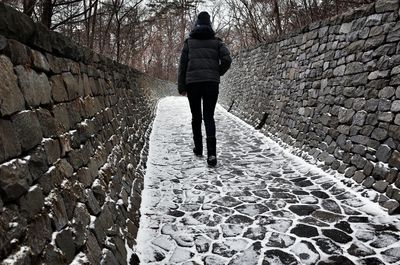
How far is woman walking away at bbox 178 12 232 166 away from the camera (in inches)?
190

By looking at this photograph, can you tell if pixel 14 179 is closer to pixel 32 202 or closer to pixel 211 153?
pixel 32 202

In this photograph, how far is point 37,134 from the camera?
1767mm

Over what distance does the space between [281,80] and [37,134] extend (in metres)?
5.76

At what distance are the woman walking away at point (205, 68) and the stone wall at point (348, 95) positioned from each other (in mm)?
1462

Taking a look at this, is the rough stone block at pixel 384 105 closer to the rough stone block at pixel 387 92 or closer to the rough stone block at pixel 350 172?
the rough stone block at pixel 387 92

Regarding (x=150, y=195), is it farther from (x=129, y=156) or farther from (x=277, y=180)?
(x=277, y=180)

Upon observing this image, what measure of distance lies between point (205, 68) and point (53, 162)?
10.6 ft

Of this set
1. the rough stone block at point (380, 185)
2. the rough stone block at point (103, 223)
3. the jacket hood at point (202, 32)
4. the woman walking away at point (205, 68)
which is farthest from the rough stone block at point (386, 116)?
the rough stone block at point (103, 223)

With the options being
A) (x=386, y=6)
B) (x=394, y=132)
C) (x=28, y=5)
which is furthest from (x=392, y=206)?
(x=28, y=5)

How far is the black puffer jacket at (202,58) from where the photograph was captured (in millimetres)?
4809

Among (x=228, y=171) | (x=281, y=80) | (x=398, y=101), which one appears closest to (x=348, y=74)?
(x=398, y=101)

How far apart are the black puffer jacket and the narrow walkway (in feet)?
4.09

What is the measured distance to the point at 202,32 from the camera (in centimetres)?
487

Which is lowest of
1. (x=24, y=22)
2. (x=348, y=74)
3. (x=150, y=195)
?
(x=150, y=195)
